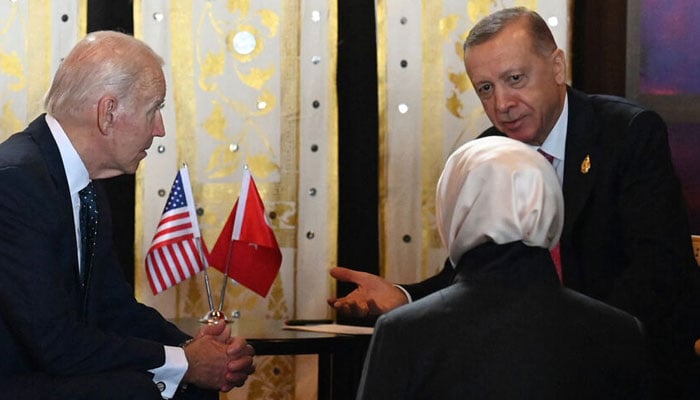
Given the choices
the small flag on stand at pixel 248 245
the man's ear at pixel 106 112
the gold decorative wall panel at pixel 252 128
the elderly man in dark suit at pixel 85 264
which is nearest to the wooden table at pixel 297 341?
the small flag on stand at pixel 248 245

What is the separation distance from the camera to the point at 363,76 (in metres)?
4.66

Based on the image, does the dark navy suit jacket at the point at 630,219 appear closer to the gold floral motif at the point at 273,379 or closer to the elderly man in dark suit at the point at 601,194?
the elderly man in dark suit at the point at 601,194

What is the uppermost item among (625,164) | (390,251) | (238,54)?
(238,54)

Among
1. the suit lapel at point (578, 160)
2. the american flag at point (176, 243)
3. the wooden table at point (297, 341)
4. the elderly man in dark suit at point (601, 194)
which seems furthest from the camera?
the american flag at point (176, 243)

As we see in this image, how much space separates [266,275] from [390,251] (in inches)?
30.4

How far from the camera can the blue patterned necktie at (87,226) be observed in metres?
2.83

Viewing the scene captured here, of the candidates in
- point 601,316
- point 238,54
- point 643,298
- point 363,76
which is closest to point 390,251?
point 363,76

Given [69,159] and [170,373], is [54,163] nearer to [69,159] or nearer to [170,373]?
[69,159]

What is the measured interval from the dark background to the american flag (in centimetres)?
71

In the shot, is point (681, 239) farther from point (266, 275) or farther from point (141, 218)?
point (141, 218)

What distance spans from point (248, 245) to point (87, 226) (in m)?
1.23

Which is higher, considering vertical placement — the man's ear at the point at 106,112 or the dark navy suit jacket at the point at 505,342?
the man's ear at the point at 106,112

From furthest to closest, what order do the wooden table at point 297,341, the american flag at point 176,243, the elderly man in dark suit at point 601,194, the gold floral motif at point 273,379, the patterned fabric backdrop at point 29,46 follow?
the gold floral motif at point 273,379 < the patterned fabric backdrop at point 29,46 < the american flag at point 176,243 < the wooden table at point 297,341 < the elderly man in dark suit at point 601,194

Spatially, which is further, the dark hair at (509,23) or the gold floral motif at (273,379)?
the gold floral motif at (273,379)
